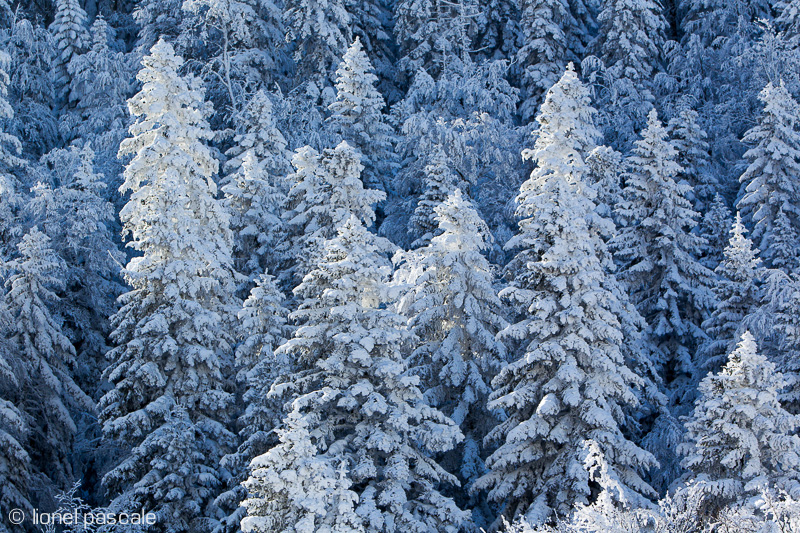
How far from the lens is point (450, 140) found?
28.5 meters

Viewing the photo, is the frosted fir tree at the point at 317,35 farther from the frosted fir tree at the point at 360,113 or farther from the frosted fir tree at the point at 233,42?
the frosted fir tree at the point at 360,113

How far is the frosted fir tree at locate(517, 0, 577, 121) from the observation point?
3712cm

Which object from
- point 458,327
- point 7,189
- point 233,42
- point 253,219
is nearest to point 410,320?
point 458,327

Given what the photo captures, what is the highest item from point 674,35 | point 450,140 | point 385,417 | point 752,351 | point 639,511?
point 674,35

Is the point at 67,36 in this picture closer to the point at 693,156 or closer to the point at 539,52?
the point at 539,52

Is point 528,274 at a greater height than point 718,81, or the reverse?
Answer: point 718,81

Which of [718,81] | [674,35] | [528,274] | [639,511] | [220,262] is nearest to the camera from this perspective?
[639,511]

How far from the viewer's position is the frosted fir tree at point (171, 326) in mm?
18422

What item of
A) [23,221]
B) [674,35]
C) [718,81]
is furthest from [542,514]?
[674,35]

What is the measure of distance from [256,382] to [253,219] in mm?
10011

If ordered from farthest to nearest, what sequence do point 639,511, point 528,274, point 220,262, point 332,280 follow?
point 220,262
point 528,274
point 332,280
point 639,511

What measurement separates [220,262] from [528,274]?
8.74 metres

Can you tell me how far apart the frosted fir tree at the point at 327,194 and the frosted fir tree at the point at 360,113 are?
12.8 ft

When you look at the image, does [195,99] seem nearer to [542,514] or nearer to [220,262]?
[220,262]
